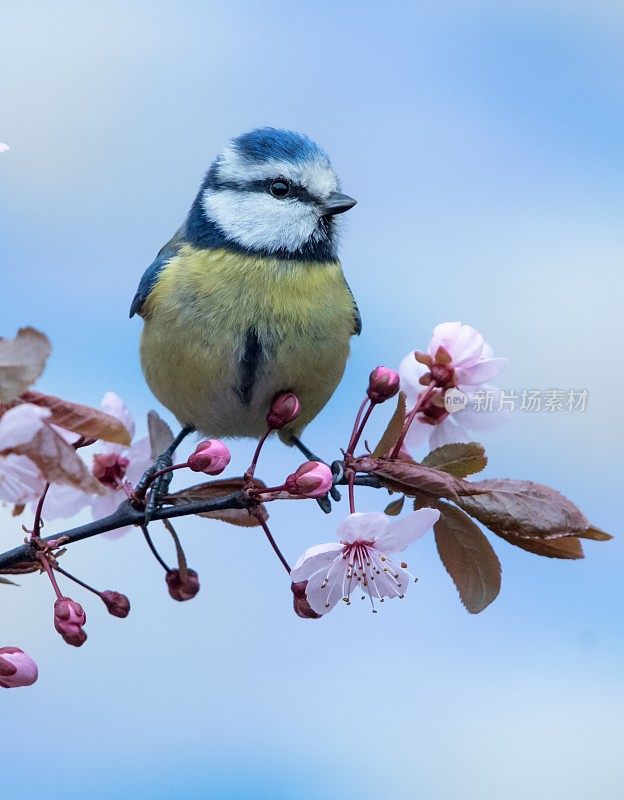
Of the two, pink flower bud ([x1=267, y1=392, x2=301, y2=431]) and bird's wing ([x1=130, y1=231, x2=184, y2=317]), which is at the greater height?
bird's wing ([x1=130, y1=231, x2=184, y2=317])

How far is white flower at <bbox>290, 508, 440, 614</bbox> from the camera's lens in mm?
1298

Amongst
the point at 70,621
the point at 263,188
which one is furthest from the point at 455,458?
the point at 263,188

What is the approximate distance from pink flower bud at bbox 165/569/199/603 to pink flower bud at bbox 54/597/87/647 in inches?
11.3

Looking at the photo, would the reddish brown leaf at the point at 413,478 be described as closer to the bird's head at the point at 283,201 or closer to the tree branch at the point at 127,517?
the tree branch at the point at 127,517

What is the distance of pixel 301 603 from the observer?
143cm

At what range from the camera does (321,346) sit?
2.21 meters

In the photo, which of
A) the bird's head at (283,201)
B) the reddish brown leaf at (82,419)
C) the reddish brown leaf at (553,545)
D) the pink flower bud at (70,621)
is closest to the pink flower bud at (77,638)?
the pink flower bud at (70,621)

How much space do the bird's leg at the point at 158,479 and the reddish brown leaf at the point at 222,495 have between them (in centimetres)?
3

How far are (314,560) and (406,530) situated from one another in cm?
13

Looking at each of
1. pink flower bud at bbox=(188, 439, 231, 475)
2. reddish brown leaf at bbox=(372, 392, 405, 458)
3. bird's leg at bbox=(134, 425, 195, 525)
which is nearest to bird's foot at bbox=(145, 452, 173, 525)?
bird's leg at bbox=(134, 425, 195, 525)

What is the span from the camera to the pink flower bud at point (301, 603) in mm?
1427

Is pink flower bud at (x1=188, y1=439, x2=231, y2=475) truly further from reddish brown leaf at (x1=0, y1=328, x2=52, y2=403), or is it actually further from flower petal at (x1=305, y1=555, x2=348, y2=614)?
reddish brown leaf at (x1=0, y1=328, x2=52, y2=403)

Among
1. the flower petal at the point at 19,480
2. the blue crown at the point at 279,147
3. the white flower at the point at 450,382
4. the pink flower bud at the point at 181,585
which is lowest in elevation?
the flower petal at the point at 19,480

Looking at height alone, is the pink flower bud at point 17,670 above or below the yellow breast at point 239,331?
below
